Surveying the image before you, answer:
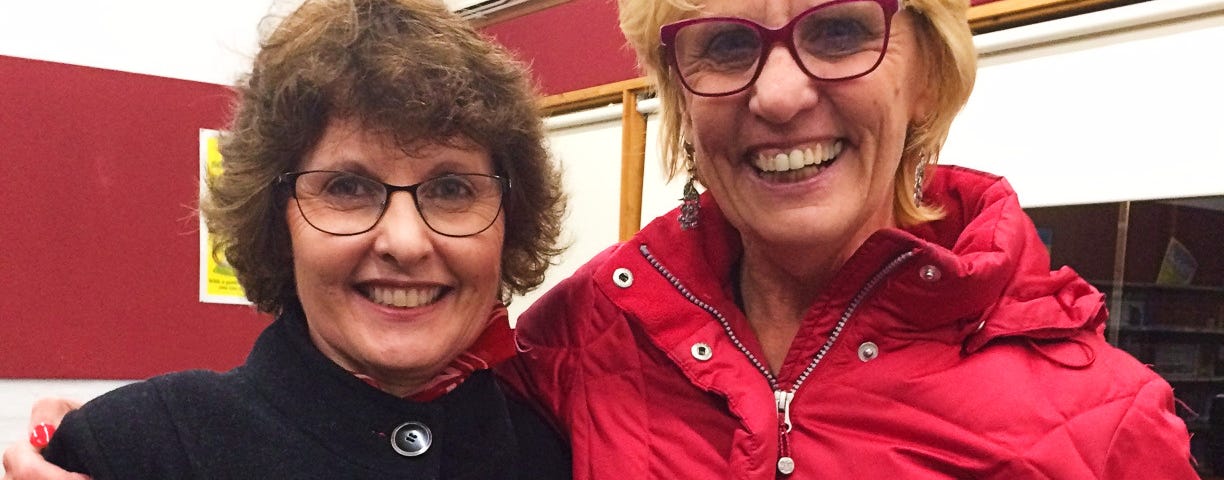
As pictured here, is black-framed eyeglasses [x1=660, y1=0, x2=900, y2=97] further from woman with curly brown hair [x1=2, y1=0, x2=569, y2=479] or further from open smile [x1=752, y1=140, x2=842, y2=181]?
woman with curly brown hair [x1=2, y1=0, x2=569, y2=479]

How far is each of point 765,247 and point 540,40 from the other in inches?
75.2

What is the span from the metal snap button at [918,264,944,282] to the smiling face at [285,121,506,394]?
53 cm


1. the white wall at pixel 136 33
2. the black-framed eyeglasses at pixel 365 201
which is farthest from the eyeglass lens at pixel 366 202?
the white wall at pixel 136 33

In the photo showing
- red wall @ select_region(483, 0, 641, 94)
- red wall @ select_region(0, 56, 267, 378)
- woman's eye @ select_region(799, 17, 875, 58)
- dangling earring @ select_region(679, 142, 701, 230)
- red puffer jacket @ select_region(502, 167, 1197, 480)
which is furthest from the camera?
red wall @ select_region(483, 0, 641, 94)

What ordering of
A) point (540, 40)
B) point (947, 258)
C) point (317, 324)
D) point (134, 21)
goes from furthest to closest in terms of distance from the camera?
point (540, 40)
point (134, 21)
point (317, 324)
point (947, 258)

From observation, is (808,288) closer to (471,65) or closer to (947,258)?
(947,258)

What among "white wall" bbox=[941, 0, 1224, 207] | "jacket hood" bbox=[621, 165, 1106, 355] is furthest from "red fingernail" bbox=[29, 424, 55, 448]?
"white wall" bbox=[941, 0, 1224, 207]

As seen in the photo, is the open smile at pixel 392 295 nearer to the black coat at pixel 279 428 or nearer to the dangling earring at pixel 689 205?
the black coat at pixel 279 428

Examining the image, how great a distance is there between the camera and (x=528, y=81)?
4.27ft

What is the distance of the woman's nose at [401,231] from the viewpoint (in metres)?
1.09

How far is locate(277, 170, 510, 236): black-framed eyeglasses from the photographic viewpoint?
3.62ft

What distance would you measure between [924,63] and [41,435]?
121 centimetres

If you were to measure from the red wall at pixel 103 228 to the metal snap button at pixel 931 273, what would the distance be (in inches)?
72.0

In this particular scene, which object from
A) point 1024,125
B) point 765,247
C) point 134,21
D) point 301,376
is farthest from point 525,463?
point 134,21
